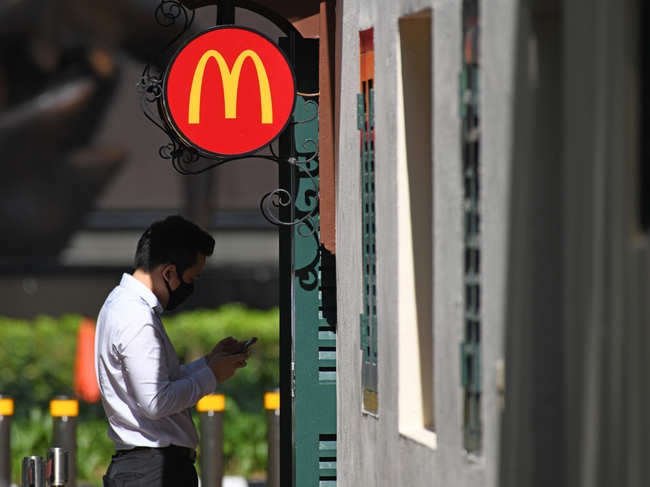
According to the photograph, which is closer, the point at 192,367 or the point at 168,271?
the point at 168,271

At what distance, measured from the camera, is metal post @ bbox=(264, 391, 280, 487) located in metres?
9.50

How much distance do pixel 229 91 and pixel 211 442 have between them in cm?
352

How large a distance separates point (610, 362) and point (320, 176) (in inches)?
159

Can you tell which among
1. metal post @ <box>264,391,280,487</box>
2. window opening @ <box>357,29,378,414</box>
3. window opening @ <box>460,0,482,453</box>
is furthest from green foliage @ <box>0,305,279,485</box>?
window opening @ <box>460,0,482,453</box>

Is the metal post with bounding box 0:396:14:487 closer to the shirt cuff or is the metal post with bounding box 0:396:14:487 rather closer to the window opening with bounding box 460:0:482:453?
the shirt cuff

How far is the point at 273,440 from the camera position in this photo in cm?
961


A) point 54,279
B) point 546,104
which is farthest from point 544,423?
point 54,279

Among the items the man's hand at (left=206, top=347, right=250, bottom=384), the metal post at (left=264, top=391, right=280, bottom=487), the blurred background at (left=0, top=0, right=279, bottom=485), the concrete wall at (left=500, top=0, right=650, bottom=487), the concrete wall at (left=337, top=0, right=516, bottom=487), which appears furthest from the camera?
the blurred background at (left=0, top=0, right=279, bottom=485)

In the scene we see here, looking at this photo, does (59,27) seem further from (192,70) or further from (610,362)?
(610,362)

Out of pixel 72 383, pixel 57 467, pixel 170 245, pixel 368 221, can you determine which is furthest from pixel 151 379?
pixel 72 383

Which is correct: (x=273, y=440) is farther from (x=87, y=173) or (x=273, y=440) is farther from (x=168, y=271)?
(x=87, y=173)

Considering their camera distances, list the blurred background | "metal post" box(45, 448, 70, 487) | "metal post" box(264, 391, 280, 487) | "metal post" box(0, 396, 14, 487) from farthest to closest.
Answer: the blurred background → "metal post" box(264, 391, 280, 487) → "metal post" box(0, 396, 14, 487) → "metal post" box(45, 448, 70, 487)

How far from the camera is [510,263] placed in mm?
3580

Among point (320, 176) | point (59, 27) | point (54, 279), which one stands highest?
point (59, 27)
